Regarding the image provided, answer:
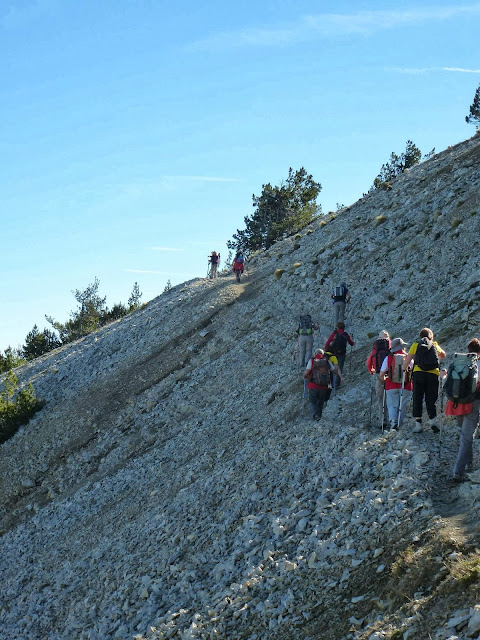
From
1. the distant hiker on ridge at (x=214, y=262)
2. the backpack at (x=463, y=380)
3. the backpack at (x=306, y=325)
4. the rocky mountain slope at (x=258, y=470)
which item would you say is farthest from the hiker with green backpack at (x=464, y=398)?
the distant hiker on ridge at (x=214, y=262)

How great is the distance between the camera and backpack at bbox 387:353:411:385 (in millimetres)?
15453

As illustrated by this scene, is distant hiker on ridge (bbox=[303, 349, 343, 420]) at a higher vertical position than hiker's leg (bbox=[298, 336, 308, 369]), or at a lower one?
lower

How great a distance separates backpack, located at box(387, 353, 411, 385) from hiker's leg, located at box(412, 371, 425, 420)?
27.9 inches

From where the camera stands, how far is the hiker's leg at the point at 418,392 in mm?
14617

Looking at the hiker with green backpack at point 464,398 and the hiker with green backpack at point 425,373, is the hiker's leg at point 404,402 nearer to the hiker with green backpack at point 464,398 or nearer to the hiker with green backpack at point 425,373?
the hiker with green backpack at point 425,373

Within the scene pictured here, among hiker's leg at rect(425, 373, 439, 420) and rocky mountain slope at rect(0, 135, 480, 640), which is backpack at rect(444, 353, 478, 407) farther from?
hiker's leg at rect(425, 373, 439, 420)

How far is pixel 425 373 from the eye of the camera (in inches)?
573

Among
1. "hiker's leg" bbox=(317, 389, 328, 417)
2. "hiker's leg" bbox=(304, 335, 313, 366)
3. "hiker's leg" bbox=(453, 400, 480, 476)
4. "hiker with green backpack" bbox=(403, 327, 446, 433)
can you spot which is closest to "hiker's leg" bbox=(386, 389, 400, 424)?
"hiker with green backpack" bbox=(403, 327, 446, 433)

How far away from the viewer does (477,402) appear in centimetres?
1220

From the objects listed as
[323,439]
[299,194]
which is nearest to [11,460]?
[323,439]

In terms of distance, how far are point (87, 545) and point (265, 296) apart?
16852mm

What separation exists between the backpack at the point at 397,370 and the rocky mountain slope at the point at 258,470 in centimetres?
122

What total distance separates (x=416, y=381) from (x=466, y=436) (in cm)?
253

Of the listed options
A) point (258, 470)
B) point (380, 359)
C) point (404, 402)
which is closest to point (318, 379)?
point (380, 359)
